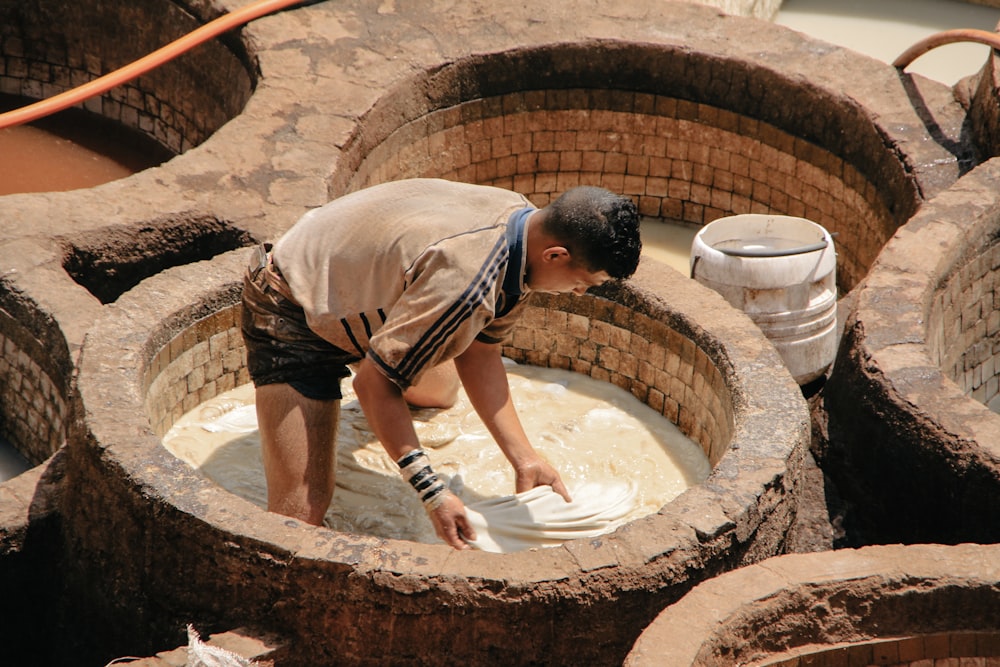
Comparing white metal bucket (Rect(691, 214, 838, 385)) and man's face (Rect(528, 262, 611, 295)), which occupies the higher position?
man's face (Rect(528, 262, 611, 295))

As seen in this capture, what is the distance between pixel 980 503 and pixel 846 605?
1090mm

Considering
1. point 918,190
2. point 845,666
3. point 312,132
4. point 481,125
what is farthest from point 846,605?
point 481,125

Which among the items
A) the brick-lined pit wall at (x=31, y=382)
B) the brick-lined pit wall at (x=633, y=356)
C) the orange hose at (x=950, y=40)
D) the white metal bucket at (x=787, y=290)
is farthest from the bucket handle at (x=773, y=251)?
the brick-lined pit wall at (x=31, y=382)

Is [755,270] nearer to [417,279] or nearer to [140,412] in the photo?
[417,279]

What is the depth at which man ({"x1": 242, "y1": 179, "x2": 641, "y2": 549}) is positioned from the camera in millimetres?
4090

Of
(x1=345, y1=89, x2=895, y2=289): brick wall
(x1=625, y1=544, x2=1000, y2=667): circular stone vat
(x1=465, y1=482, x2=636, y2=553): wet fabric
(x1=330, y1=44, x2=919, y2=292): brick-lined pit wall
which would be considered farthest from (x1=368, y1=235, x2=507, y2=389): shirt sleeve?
(x1=345, y1=89, x2=895, y2=289): brick wall

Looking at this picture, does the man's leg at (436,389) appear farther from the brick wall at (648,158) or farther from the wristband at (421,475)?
the brick wall at (648,158)

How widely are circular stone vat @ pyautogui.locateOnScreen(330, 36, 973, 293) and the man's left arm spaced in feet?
8.30

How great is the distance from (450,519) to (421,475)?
0.56 feet

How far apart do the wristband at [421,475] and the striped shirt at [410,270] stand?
209 millimetres

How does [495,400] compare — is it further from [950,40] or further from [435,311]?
[950,40]

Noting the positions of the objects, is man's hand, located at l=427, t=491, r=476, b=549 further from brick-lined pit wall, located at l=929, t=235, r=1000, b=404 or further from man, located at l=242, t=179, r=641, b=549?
brick-lined pit wall, located at l=929, t=235, r=1000, b=404

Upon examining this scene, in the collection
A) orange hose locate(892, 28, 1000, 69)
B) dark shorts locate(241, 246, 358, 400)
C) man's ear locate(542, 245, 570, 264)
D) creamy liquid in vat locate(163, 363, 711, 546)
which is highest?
man's ear locate(542, 245, 570, 264)

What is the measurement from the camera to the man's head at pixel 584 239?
4.06m
